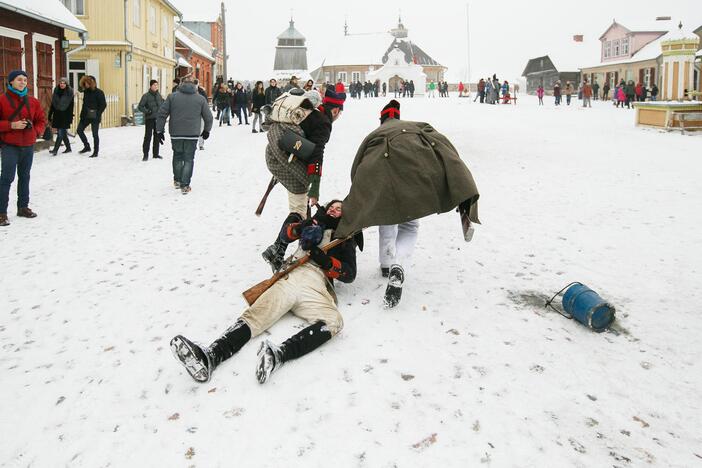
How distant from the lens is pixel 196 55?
143ft

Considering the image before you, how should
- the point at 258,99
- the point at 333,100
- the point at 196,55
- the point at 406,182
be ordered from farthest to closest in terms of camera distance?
the point at 196,55, the point at 258,99, the point at 333,100, the point at 406,182

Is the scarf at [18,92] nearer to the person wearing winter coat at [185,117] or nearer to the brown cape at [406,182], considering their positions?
the person wearing winter coat at [185,117]

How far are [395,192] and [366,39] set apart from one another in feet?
268

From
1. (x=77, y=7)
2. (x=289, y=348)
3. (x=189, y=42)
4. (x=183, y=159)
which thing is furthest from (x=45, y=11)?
(x=189, y=42)

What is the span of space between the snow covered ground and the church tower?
263 feet

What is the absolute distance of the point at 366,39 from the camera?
81875mm

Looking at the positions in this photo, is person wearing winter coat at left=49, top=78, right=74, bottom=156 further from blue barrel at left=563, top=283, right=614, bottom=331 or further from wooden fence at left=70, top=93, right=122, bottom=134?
blue barrel at left=563, top=283, right=614, bottom=331

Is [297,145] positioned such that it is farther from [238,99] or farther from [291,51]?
[291,51]

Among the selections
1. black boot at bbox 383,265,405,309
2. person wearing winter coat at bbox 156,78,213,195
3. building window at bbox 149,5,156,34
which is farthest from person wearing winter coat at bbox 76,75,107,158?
building window at bbox 149,5,156,34

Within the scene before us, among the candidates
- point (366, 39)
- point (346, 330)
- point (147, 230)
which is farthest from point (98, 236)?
point (366, 39)

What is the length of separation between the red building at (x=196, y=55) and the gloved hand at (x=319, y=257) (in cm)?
3690

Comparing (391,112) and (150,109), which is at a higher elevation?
(150,109)

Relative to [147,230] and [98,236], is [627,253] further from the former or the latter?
[98,236]

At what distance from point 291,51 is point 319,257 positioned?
280ft
